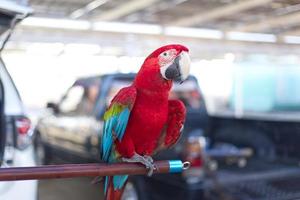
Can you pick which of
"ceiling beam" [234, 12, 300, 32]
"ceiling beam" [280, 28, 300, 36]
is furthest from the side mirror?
"ceiling beam" [280, 28, 300, 36]

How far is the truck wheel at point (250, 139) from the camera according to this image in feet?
14.7

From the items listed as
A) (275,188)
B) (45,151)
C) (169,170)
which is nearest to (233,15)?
(275,188)

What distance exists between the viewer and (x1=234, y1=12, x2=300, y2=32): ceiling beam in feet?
8.73

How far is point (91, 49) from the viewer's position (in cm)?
759

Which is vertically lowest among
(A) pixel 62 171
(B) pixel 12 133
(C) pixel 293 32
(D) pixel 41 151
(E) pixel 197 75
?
(D) pixel 41 151

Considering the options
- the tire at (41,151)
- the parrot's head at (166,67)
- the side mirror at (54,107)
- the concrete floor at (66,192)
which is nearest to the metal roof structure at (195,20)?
the side mirror at (54,107)

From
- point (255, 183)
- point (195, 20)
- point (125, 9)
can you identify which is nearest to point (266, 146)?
point (255, 183)

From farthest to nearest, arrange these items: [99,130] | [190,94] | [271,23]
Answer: [190,94] → [99,130] → [271,23]

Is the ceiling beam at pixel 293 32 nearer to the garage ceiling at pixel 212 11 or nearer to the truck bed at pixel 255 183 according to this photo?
the garage ceiling at pixel 212 11

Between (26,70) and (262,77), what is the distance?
4.35 meters

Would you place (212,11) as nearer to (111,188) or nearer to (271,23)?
(271,23)

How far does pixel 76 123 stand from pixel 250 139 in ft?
6.06

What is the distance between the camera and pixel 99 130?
169 inches

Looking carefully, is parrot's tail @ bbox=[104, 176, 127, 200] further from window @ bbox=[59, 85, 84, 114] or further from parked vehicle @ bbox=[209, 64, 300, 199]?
window @ bbox=[59, 85, 84, 114]
